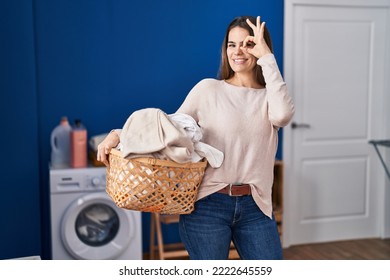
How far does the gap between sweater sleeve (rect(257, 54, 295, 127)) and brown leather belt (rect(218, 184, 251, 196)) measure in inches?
8.2

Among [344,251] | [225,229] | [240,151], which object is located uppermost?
[240,151]

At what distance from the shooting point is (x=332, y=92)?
162 inches

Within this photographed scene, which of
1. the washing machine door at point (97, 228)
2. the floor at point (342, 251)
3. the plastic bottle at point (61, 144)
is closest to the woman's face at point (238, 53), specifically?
the washing machine door at point (97, 228)

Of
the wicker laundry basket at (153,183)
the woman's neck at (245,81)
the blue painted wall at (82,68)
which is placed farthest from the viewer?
→ the blue painted wall at (82,68)

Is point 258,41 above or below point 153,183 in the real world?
above

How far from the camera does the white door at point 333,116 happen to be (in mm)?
4016

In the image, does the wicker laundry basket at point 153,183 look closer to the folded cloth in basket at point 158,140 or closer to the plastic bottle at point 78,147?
the folded cloth in basket at point 158,140

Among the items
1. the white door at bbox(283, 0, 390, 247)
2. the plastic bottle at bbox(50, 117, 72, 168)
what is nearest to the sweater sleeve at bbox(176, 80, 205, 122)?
the plastic bottle at bbox(50, 117, 72, 168)

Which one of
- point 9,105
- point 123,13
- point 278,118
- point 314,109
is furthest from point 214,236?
point 314,109

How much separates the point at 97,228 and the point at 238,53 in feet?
6.72

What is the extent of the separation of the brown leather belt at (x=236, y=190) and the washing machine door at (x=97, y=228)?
179cm

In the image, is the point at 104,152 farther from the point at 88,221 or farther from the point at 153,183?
the point at 88,221

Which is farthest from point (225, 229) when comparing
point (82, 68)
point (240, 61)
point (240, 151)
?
point (82, 68)

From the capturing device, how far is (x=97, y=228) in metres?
3.37
